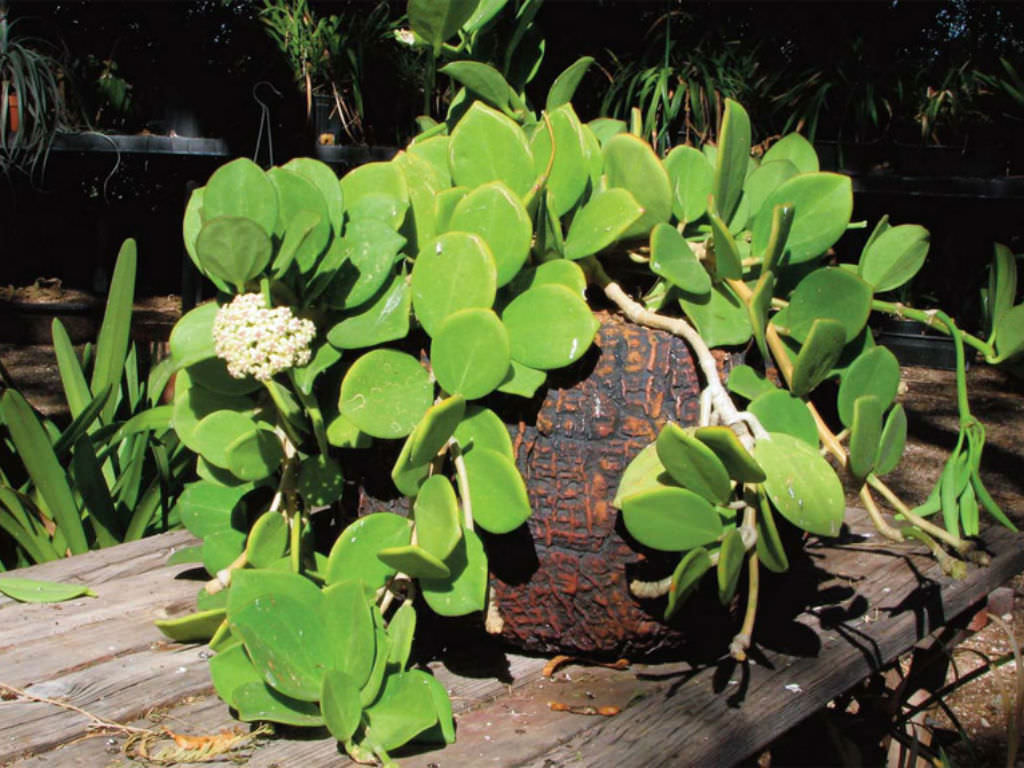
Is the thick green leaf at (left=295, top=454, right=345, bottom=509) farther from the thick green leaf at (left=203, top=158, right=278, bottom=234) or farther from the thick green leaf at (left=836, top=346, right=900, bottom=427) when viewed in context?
the thick green leaf at (left=836, top=346, right=900, bottom=427)

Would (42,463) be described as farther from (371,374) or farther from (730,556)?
(730,556)

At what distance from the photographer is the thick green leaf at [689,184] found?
1.85 ft

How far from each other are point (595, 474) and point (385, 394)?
0.12 metres

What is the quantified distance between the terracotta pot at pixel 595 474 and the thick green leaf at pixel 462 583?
6cm

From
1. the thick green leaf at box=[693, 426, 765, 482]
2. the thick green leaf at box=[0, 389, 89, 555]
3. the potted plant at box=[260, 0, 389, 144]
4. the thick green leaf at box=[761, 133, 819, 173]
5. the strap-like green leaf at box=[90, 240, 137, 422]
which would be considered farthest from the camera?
the potted plant at box=[260, 0, 389, 144]

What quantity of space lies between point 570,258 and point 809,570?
0.34m

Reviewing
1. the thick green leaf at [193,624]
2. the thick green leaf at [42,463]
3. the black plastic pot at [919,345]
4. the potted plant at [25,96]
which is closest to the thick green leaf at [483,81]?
the thick green leaf at [193,624]

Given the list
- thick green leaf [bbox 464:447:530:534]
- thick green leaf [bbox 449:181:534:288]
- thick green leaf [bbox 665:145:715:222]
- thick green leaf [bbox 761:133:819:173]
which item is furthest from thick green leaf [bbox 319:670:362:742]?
thick green leaf [bbox 761:133:819:173]

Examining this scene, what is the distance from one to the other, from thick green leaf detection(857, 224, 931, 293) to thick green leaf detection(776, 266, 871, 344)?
0.06 meters

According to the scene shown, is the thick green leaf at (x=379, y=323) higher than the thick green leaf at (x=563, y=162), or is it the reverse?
the thick green leaf at (x=563, y=162)

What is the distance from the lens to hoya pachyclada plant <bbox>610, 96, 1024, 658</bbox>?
1.48ft

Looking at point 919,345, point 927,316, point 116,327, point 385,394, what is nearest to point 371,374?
point 385,394

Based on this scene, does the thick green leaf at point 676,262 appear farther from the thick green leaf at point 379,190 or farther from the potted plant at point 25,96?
the potted plant at point 25,96

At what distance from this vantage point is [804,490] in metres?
0.45
